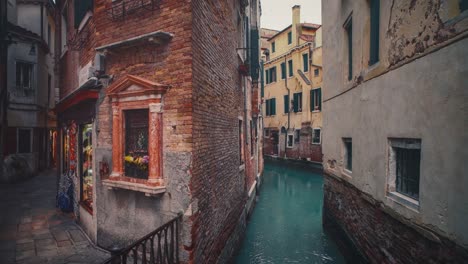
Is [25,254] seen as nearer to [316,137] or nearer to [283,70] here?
[316,137]

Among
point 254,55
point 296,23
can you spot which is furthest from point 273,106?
point 254,55

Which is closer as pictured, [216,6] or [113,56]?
[113,56]

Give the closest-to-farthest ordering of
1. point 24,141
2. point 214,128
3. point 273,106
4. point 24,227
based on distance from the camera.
Result: 1. point 214,128
2. point 24,227
3. point 24,141
4. point 273,106

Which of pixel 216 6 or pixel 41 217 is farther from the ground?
pixel 216 6

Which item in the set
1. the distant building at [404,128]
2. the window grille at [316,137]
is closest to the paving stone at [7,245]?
the distant building at [404,128]

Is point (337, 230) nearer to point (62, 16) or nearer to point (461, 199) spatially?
point (461, 199)

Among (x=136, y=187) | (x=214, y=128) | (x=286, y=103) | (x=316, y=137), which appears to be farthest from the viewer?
(x=286, y=103)

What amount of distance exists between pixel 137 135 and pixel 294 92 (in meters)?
18.8

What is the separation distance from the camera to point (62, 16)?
9.15 metres

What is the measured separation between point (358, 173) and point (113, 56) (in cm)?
586

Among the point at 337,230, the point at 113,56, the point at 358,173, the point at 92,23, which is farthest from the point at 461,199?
the point at 92,23

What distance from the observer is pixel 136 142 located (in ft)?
15.2

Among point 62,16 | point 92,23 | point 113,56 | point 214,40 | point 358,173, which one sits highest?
point 62,16

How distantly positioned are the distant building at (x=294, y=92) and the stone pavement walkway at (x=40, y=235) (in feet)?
54.8
